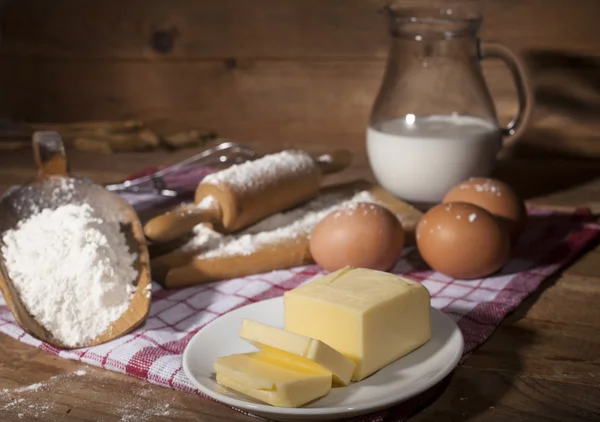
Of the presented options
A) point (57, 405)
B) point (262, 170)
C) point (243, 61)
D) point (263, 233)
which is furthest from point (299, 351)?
point (243, 61)

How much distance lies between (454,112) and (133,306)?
26.1 inches

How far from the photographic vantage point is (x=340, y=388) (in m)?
0.67

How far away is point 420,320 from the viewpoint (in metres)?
0.74

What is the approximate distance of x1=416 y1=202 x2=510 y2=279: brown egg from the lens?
3.09 feet

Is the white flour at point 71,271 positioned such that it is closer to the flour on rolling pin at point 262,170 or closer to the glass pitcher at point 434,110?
the flour on rolling pin at point 262,170

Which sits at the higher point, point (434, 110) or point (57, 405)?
point (434, 110)

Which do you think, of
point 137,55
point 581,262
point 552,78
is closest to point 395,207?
point 581,262

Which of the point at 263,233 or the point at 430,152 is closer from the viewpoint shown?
the point at 263,233

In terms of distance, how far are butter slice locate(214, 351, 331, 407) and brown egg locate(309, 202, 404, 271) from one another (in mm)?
319

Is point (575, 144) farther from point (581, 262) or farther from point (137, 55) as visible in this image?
point (137, 55)

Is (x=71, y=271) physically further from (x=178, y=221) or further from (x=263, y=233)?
(x=263, y=233)

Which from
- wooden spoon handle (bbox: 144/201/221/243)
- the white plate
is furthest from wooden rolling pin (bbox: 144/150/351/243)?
the white plate

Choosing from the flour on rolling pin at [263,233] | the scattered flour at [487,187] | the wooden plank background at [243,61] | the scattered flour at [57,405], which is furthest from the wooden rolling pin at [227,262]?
the wooden plank background at [243,61]

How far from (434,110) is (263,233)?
0.38m
